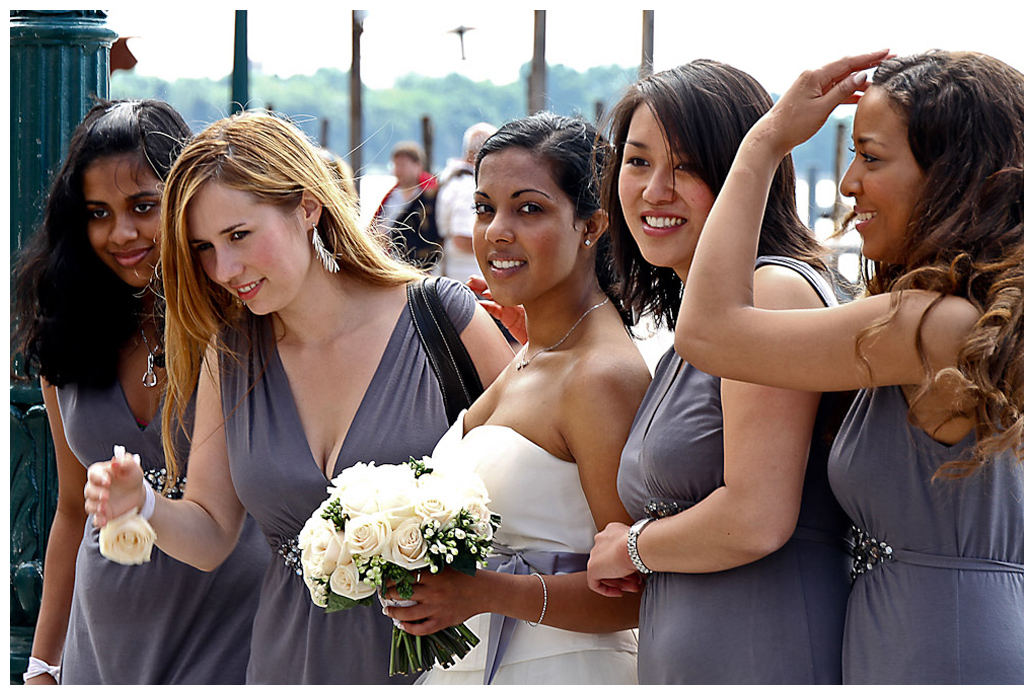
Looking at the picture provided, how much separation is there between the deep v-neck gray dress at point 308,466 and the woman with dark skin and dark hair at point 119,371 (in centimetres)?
A: 37

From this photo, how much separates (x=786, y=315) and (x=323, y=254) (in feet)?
5.14

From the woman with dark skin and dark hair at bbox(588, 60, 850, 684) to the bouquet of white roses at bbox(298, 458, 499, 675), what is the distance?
1.09 ft

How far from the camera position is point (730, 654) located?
2.39m

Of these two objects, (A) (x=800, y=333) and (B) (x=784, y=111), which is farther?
(B) (x=784, y=111)

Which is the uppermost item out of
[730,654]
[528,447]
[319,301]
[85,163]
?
[85,163]

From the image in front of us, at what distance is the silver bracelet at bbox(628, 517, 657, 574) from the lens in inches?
97.7

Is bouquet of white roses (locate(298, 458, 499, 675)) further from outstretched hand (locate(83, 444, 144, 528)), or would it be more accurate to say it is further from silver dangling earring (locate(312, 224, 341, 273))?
silver dangling earring (locate(312, 224, 341, 273))

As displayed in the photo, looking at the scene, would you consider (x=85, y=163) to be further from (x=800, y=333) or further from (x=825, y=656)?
(x=825, y=656)

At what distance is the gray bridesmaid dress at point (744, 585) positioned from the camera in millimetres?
2377

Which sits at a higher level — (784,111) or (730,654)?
(784,111)

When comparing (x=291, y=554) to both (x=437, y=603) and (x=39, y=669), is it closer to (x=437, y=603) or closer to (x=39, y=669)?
(x=437, y=603)

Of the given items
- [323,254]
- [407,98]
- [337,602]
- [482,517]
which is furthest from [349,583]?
[407,98]
